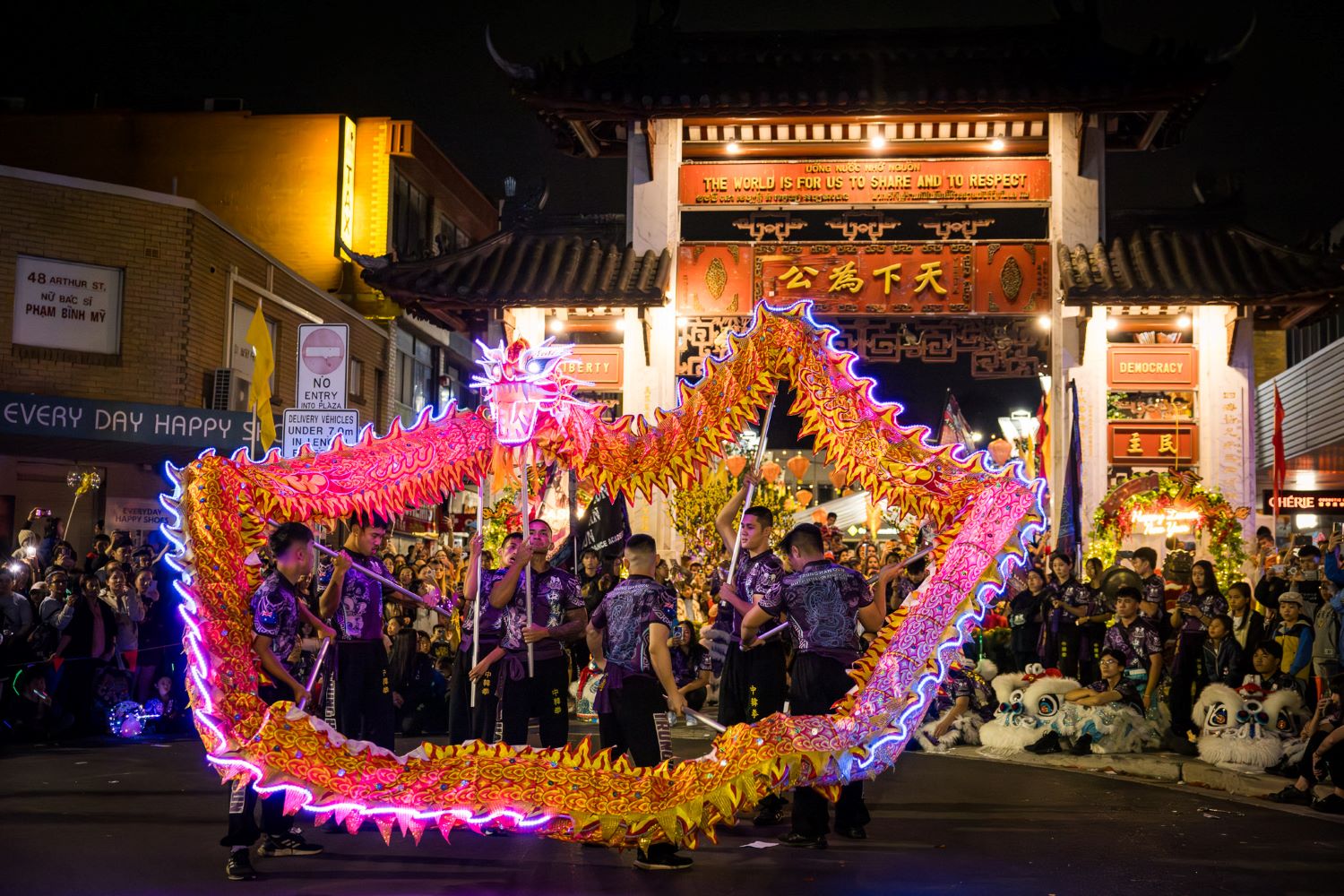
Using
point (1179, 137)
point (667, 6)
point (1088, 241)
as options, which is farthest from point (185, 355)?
point (1179, 137)

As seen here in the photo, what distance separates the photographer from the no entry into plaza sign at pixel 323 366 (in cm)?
1401

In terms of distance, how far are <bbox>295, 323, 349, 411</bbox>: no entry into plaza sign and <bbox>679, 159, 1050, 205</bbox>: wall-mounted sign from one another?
21.3 ft

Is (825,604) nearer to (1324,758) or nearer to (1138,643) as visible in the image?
(1324,758)

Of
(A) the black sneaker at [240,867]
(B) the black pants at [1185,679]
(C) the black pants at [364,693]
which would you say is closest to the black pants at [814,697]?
(C) the black pants at [364,693]

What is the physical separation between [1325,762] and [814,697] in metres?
4.50

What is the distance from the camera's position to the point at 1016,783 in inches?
448

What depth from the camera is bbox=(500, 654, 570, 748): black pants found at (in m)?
8.83

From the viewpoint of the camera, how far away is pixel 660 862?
25.3ft

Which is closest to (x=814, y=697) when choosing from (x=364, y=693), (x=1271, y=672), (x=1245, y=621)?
(x=364, y=693)

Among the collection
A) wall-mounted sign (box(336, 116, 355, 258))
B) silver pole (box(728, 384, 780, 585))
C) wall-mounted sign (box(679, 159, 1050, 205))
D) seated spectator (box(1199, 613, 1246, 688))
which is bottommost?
seated spectator (box(1199, 613, 1246, 688))

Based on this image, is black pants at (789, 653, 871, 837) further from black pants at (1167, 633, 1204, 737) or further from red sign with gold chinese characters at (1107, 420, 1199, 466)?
red sign with gold chinese characters at (1107, 420, 1199, 466)

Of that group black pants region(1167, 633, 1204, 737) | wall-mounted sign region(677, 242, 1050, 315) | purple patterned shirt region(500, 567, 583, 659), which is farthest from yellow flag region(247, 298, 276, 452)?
black pants region(1167, 633, 1204, 737)

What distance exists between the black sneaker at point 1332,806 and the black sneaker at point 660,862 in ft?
17.3

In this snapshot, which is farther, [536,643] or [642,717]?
[536,643]
